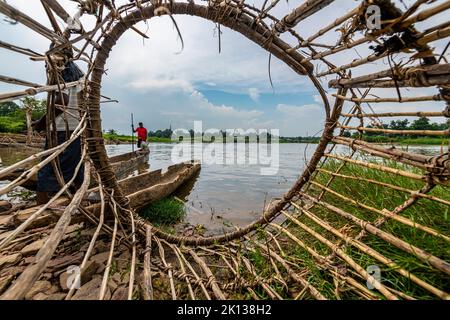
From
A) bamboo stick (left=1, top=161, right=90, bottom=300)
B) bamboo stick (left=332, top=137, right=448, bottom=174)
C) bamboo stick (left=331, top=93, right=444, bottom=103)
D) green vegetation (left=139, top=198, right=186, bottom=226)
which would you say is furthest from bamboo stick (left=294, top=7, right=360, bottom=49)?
green vegetation (left=139, top=198, right=186, bottom=226)

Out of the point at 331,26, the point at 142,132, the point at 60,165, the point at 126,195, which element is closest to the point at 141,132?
the point at 142,132

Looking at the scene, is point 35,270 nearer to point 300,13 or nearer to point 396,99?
point 300,13

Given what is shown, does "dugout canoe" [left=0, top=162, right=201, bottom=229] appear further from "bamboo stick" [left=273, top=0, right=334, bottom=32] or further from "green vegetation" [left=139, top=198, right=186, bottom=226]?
Result: "bamboo stick" [left=273, top=0, right=334, bottom=32]

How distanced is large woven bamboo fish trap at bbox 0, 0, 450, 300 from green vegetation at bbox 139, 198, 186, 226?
1362mm

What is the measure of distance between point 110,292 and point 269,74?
5.80 ft

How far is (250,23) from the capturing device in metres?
1.52

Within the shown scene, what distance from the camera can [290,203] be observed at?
2.21 m

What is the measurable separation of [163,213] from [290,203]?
2.16 m

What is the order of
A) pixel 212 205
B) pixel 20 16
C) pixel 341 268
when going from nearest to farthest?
pixel 20 16 < pixel 341 268 < pixel 212 205

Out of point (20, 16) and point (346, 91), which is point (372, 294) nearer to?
point (346, 91)

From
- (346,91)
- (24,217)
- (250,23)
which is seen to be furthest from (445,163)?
(24,217)

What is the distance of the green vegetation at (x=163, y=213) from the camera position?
3500 mm

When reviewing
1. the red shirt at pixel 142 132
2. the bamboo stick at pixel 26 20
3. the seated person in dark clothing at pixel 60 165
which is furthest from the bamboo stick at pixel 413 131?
the red shirt at pixel 142 132

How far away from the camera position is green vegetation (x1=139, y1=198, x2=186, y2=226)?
138 inches
